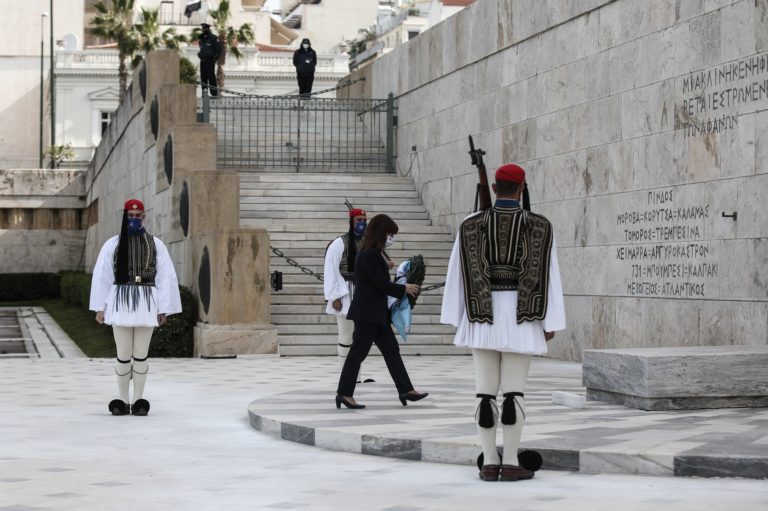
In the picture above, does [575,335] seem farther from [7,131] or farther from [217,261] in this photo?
[7,131]

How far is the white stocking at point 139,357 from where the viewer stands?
12570 millimetres

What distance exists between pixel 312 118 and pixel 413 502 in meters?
23.7

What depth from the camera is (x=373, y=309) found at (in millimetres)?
11906

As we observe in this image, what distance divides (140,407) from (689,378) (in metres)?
4.86

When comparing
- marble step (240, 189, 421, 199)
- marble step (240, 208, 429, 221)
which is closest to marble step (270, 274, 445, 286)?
marble step (240, 208, 429, 221)

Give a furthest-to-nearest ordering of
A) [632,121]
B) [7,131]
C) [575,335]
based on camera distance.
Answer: [7,131] < [575,335] < [632,121]

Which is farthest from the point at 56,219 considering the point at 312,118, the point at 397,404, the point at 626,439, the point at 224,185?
the point at 626,439

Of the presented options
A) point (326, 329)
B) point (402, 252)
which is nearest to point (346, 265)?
point (326, 329)

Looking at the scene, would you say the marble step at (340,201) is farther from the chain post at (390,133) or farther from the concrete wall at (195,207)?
the chain post at (390,133)

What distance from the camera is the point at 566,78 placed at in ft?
63.5

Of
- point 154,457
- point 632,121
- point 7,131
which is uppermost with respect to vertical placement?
point 7,131

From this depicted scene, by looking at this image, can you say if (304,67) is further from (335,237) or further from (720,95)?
(720,95)

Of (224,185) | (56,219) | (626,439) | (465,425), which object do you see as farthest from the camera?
(56,219)

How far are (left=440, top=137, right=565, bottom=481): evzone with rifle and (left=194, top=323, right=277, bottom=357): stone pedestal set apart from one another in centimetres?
1125
